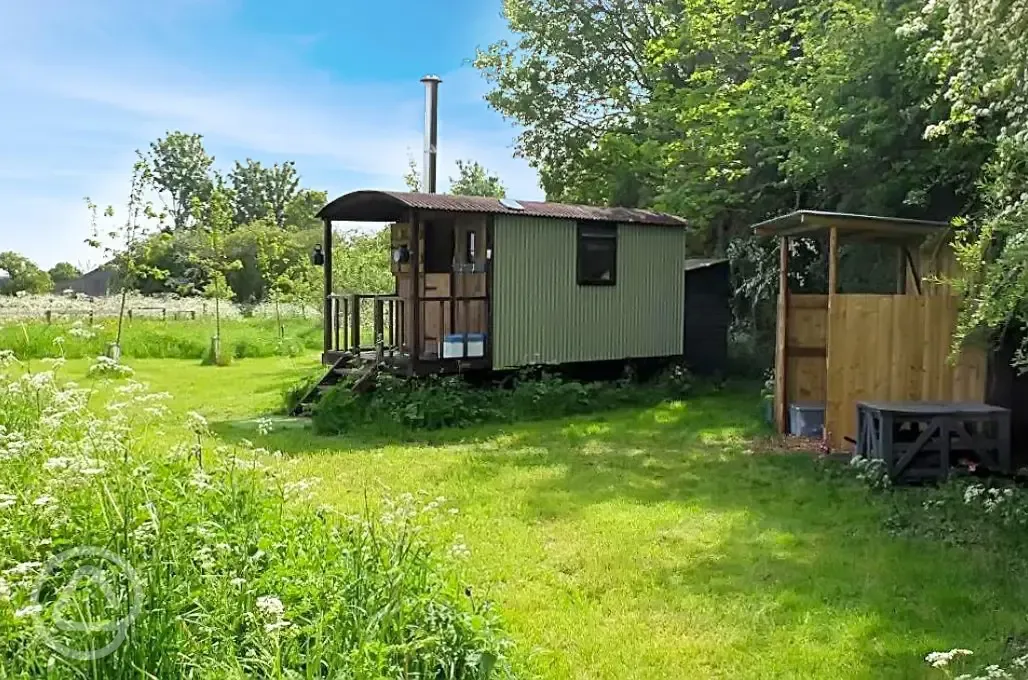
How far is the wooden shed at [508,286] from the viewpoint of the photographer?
9953mm

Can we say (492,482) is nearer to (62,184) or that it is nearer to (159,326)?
(62,184)

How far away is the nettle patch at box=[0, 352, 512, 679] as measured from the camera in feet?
7.61

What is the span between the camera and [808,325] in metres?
8.34

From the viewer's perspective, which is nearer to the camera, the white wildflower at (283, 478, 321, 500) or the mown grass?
Answer: the white wildflower at (283, 478, 321, 500)

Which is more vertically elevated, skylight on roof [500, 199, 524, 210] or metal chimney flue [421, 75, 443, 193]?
metal chimney flue [421, 75, 443, 193]

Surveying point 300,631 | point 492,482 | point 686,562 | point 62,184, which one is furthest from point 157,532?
point 62,184

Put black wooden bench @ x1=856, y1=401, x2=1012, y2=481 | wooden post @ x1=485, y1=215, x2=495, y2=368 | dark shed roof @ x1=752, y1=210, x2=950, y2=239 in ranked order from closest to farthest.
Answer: black wooden bench @ x1=856, y1=401, x2=1012, y2=481 < dark shed roof @ x1=752, y1=210, x2=950, y2=239 < wooden post @ x1=485, y1=215, x2=495, y2=368

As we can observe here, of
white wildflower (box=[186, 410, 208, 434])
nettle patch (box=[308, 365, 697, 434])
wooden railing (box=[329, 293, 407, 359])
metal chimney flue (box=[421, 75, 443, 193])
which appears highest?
metal chimney flue (box=[421, 75, 443, 193])

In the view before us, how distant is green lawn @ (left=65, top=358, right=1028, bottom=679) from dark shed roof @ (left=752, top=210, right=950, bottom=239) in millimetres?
2011

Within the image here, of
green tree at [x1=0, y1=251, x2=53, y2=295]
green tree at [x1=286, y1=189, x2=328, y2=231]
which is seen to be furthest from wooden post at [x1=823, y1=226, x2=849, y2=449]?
green tree at [x1=0, y1=251, x2=53, y2=295]

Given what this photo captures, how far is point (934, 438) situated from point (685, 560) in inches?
107

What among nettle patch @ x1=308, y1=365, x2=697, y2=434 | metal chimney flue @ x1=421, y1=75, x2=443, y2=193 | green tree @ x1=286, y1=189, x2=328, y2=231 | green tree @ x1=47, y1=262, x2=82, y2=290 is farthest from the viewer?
green tree @ x1=47, y1=262, x2=82, y2=290

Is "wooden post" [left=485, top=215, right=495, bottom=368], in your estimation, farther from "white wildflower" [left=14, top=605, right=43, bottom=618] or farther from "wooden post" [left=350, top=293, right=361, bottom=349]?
"white wildflower" [left=14, top=605, right=43, bottom=618]

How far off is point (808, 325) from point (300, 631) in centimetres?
694
